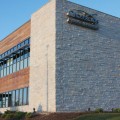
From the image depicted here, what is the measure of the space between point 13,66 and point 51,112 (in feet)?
41.7

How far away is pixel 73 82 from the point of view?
28.7 m

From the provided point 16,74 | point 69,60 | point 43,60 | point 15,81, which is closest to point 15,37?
point 16,74

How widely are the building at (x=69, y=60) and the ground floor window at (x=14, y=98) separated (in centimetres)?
11

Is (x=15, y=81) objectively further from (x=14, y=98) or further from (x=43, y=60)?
(x=43, y=60)

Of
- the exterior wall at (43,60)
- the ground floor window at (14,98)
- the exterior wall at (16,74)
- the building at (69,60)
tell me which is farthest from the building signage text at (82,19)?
the ground floor window at (14,98)

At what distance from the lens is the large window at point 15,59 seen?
34469mm

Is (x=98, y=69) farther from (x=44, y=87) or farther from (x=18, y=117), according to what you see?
(x=18, y=117)

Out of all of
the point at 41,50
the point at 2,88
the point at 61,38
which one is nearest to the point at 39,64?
the point at 41,50

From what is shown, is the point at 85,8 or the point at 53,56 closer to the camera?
the point at 53,56

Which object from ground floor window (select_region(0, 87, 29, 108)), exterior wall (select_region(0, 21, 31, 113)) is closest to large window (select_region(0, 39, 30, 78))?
exterior wall (select_region(0, 21, 31, 113))

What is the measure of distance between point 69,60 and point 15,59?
35.6 feet

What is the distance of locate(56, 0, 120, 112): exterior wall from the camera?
2828 cm

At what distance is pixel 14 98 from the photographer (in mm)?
36562

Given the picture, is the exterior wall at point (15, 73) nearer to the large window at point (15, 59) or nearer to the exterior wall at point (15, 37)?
the exterior wall at point (15, 37)
